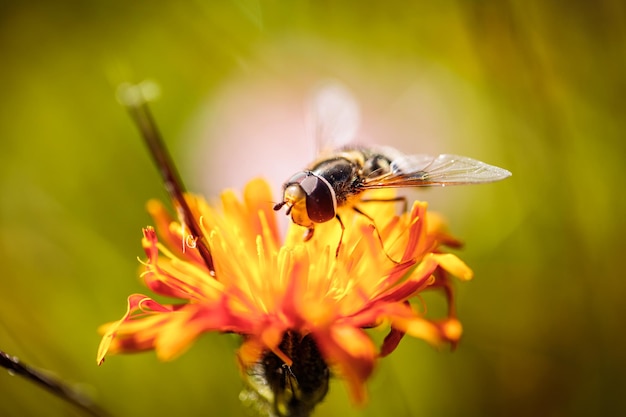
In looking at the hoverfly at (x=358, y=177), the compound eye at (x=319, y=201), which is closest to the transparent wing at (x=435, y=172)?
the hoverfly at (x=358, y=177)

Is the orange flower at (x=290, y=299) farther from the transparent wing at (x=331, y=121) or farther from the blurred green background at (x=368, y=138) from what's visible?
the transparent wing at (x=331, y=121)

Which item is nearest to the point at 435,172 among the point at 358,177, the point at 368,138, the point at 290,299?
the point at 358,177

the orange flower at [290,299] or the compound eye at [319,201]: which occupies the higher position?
the compound eye at [319,201]

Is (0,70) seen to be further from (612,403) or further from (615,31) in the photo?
(612,403)

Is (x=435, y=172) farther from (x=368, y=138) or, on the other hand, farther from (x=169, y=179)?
(x=368, y=138)

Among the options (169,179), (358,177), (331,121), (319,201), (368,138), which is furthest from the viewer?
(368,138)

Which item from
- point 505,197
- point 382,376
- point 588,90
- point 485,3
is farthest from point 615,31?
point 382,376
